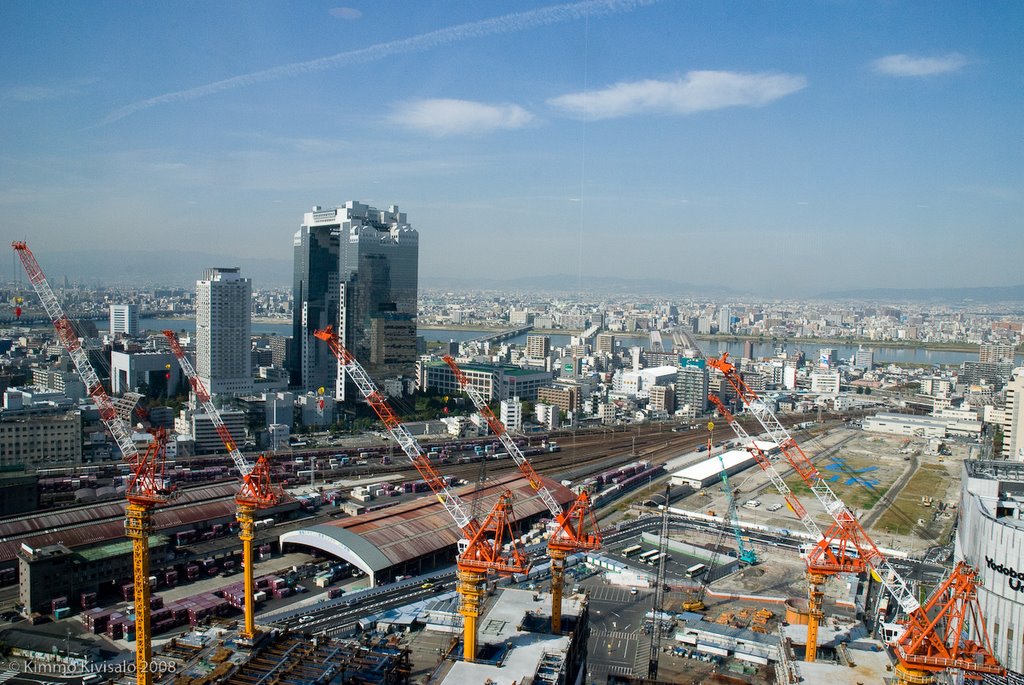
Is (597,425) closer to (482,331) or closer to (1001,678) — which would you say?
(1001,678)

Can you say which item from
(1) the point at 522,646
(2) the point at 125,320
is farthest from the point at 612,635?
(2) the point at 125,320

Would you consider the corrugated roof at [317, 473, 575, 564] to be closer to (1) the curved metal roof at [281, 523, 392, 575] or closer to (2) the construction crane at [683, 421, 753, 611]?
(1) the curved metal roof at [281, 523, 392, 575]

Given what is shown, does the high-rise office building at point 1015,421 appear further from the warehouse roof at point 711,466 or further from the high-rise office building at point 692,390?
the high-rise office building at point 692,390

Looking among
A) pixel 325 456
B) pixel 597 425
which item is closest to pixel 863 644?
pixel 325 456

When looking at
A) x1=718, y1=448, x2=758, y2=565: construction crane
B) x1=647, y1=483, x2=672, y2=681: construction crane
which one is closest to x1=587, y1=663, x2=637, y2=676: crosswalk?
x1=647, y1=483, x2=672, y2=681: construction crane

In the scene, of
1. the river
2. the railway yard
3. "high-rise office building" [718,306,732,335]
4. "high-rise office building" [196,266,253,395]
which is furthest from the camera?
"high-rise office building" [718,306,732,335]

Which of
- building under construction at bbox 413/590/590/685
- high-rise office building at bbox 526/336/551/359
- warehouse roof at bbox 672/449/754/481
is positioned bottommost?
warehouse roof at bbox 672/449/754/481

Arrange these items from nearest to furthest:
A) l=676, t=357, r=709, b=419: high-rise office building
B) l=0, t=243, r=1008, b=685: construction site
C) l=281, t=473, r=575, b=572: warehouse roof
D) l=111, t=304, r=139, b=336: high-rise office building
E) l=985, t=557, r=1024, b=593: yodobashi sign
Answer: l=0, t=243, r=1008, b=685: construction site < l=985, t=557, r=1024, b=593: yodobashi sign < l=281, t=473, r=575, b=572: warehouse roof < l=111, t=304, r=139, b=336: high-rise office building < l=676, t=357, r=709, b=419: high-rise office building
